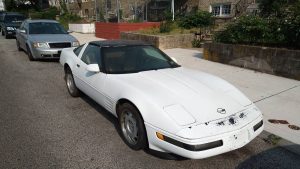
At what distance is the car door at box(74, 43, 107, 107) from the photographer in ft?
14.5

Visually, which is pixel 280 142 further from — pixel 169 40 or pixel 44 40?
pixel 169 40

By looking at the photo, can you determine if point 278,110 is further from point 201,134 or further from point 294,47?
point 294,47

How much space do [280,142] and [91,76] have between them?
3162mm

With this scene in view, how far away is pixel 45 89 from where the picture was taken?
6656mm

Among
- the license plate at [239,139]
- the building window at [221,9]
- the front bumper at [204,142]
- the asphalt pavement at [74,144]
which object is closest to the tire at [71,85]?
the asphalt pavement at [74,144]

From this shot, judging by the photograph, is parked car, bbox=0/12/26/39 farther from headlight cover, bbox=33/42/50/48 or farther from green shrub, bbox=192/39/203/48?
green shrub, bbox=192/39/203/48

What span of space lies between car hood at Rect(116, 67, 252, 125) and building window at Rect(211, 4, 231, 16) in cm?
1500

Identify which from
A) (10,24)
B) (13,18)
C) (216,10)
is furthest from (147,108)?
(13,18)

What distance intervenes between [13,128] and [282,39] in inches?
285

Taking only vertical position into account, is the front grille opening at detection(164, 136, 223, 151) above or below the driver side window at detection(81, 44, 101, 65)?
below

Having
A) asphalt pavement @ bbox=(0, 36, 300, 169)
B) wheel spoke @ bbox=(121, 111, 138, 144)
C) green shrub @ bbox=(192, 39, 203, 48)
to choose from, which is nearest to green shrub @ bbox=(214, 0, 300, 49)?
green shrub @ bbox=(192, 39, 203, 48)

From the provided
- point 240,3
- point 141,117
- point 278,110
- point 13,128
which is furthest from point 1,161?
point 240,3

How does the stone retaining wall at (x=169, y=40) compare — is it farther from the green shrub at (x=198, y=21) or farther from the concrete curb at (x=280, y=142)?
the concrete curb at (x=280, y=142)

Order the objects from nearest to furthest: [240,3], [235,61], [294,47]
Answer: [294,47] → [235,61] → [240,3]
